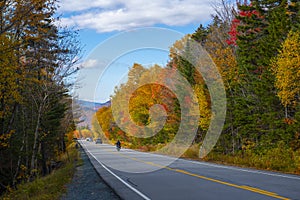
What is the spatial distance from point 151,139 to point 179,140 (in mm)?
12928

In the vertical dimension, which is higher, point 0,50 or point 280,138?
point 0,50

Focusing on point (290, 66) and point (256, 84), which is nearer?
point (290, 66)

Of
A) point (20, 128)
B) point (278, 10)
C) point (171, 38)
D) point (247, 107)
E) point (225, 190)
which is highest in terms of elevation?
point (171, 38)

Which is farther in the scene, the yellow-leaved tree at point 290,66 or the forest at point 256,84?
the forest at point 256,84

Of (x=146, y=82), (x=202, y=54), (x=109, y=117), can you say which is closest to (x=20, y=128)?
(x=202, y=54)

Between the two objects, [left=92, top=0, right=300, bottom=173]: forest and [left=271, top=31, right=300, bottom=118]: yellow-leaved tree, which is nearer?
[left=271, top=31, right=300, bottom=118]: yellow-leaved tree

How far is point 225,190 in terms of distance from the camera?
10664 mm

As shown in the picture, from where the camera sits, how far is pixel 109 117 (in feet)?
286

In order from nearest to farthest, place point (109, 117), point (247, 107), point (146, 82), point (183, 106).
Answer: point (247, 107), point (183, 106), point (146, 82), point (109, 117)

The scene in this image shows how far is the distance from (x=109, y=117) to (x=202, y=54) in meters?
57.5

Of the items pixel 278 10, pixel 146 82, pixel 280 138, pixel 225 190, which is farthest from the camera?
pixel 146 82

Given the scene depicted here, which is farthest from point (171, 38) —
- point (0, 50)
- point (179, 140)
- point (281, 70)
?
point (0, 50)

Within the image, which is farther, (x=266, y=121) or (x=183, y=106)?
(x=183, y=106)

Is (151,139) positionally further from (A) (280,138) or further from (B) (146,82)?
(A) (280,138)
